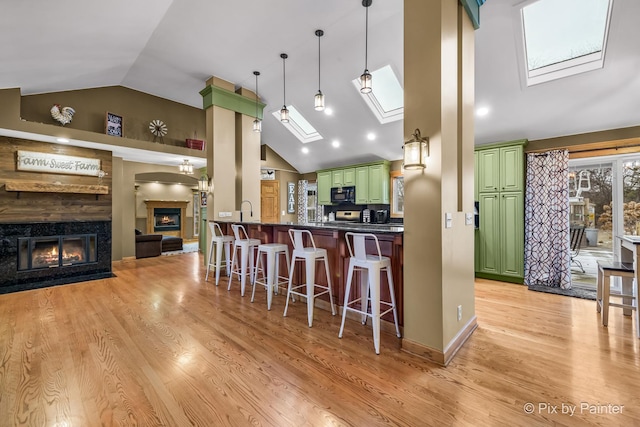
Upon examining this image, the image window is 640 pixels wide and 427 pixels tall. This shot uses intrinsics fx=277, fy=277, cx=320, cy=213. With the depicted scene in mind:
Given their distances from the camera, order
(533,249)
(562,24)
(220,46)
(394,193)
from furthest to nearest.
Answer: (394,193) → (533,249) → (220,46) → (562,24)

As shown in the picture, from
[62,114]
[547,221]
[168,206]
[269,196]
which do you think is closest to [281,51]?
[62,114]

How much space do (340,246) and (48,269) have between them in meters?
5.20

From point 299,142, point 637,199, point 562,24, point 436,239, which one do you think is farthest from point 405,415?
point 299,142

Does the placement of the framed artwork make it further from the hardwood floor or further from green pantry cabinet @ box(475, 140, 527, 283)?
green pantry cabinet @ box(475, 140, 527, 283)

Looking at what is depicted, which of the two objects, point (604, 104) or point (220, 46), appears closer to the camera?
point (604, 104)

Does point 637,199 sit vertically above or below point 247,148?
below

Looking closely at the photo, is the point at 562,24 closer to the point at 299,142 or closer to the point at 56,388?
the point at 299,142

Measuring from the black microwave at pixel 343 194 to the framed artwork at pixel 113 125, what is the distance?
467 centimetres

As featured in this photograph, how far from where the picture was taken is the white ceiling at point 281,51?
295 centimetres

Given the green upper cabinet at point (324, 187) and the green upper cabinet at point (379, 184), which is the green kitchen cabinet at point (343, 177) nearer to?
the green upper cabinet at point (324, 187)

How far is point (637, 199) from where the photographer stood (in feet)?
12.8

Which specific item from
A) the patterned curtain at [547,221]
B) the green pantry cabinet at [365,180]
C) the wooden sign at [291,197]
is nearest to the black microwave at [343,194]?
the green pantry cabinet at [365,180]

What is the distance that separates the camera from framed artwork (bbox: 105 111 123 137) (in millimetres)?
5297

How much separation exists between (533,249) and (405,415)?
404 cm
